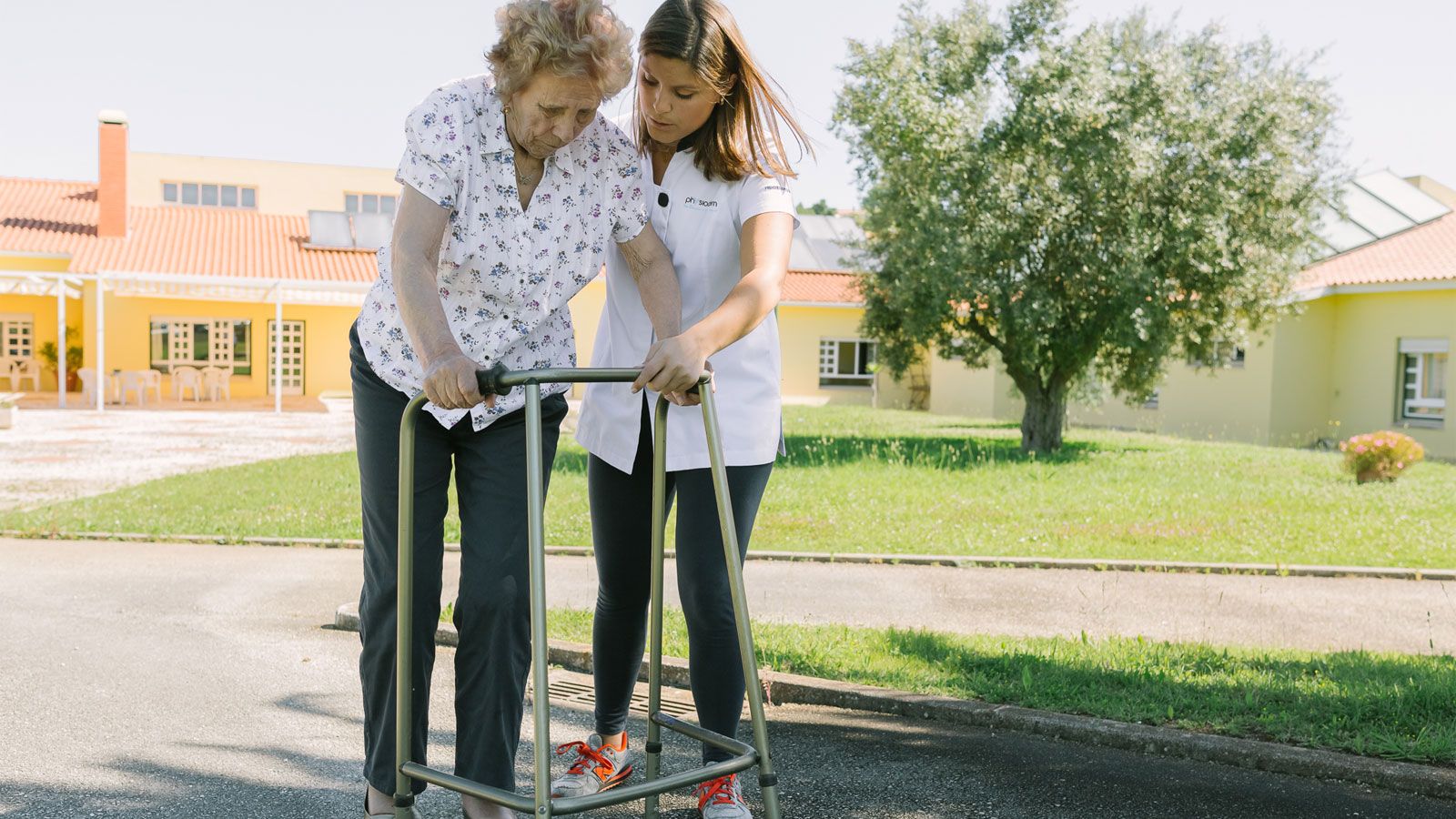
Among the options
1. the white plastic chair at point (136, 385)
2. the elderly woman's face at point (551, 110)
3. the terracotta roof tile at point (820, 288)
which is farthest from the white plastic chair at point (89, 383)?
the elderly woman's face at point (551, 110)

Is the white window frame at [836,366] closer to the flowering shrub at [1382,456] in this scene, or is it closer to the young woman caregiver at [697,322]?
the flowering shrub at [1382,456]

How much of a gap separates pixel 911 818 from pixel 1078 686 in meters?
1.37

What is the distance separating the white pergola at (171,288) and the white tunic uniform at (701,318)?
22549mm

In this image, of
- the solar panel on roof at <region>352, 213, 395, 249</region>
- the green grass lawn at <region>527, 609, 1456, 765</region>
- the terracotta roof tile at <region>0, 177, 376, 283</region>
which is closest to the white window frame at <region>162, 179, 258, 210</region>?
the terracotta roof tile at <region>0, 177, 376, 283</region>

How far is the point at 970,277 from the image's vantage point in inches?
631

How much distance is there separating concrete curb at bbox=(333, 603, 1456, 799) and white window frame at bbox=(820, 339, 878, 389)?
94.6 ft

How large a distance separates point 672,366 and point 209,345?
30716 mm

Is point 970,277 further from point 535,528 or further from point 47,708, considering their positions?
point 535,528

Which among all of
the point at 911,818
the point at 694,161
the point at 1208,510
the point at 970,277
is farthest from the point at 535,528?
the point at 970,277

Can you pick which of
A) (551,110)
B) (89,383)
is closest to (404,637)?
(551,110)

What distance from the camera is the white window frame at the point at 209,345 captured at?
30016 mm

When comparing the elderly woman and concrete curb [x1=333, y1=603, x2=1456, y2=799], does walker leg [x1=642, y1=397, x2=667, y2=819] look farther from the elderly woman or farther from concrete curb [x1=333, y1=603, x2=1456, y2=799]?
concrete curb [x1=333, y1=603, x2=1456, y2=799]

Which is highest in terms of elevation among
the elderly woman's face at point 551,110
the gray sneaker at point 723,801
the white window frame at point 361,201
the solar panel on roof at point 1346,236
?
the white window frame at point 361,201

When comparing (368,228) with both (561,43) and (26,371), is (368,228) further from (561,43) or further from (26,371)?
(561,43)
